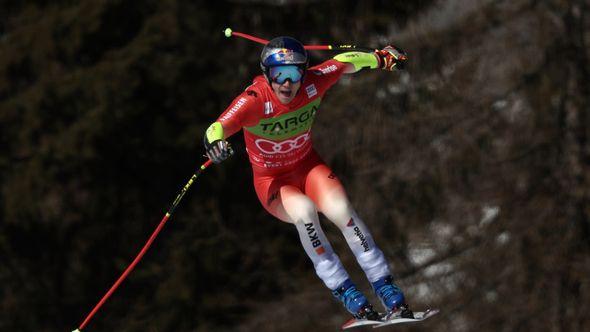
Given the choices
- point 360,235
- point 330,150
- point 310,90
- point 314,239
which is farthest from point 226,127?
point 330,150

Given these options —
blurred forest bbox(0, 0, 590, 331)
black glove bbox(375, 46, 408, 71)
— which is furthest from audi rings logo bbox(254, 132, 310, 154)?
blurred forest bbox(0, 0, 590, 331)

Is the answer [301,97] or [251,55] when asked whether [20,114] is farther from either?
[301,97]

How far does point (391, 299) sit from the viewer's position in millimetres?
9414

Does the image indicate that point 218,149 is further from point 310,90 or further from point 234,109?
point 310,90

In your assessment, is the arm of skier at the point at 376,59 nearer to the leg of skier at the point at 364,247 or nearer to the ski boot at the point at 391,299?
the leg of skier at the point at 364,247

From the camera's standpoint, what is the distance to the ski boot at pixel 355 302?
31.1 ft

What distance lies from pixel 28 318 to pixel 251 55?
6.60 metres

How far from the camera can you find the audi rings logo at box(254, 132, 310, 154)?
9.76 metres

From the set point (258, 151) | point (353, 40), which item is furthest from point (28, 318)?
point (258, 151)

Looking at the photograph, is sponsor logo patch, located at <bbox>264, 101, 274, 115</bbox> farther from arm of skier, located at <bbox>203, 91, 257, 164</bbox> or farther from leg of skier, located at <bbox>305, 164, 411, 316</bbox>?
leg of skier, located at <bbox>305, 164, 411, 316</bbox>

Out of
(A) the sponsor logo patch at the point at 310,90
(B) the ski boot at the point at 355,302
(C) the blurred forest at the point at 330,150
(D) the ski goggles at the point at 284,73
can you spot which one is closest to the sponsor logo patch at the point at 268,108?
(D) the ski goggles at the point at 284,73

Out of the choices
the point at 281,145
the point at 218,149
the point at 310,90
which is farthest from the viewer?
the point at 281,145

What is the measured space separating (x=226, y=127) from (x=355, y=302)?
190cm

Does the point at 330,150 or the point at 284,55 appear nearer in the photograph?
the point at 284,55
